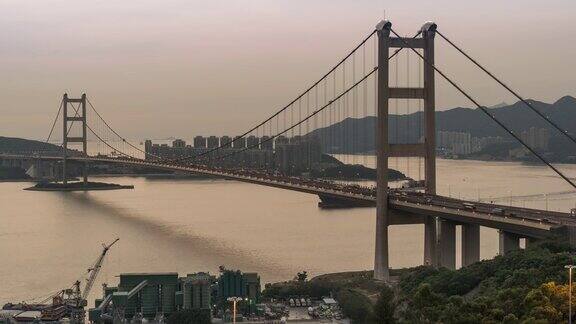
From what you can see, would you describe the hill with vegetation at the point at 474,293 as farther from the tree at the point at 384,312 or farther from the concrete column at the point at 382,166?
the concrete column at the point at 382,166

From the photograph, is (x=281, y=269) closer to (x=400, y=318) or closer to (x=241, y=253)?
(x=241, y=253)

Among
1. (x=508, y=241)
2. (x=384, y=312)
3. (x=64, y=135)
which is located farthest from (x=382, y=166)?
(x=64, y=135)

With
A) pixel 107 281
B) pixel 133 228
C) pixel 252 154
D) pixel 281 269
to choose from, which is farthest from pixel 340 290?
pixel 252 154

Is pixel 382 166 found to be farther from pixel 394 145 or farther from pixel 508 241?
pixel 508 241

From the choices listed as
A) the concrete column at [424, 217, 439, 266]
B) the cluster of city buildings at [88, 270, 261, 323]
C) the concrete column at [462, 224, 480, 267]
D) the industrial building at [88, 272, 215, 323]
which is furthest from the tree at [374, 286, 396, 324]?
the concrete column at [424, 217, 439, 266]

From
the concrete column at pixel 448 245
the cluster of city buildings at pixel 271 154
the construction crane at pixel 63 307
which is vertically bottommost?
the construction crane at pixel 63 307

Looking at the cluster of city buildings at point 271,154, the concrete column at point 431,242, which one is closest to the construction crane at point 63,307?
the concrete column at point 431,242

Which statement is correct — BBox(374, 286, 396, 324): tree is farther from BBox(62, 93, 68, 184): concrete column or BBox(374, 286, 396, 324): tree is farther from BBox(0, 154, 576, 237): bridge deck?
BBox(62, 93, 68, 184): concrete column
